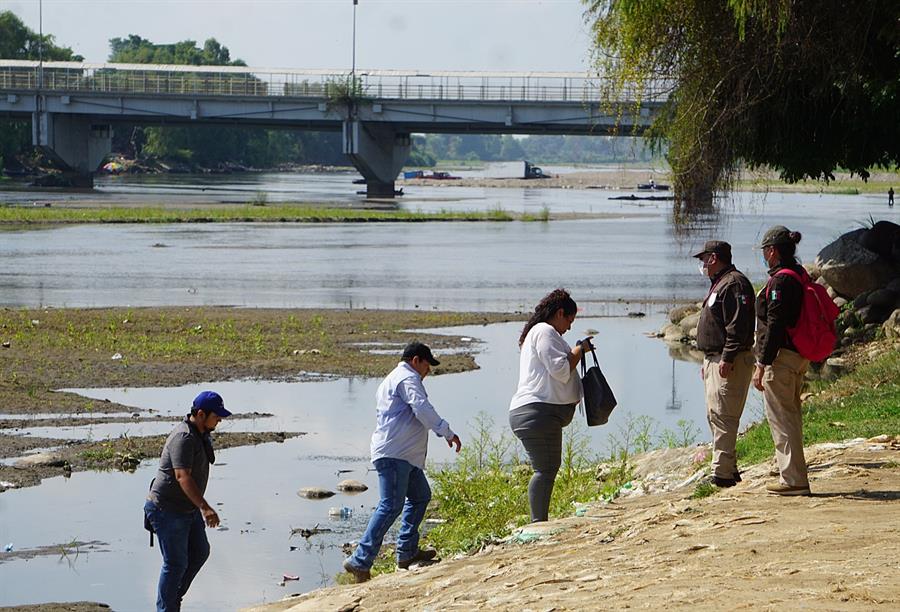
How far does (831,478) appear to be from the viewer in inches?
404

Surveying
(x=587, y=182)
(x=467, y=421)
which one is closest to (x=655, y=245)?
(x=467, y=421)

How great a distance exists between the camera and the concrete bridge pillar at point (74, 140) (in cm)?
9350

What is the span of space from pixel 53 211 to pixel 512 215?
2252 cm

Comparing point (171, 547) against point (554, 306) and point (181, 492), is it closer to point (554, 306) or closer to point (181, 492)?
point (181, 492)

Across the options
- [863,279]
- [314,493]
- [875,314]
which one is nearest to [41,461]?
[314,493]

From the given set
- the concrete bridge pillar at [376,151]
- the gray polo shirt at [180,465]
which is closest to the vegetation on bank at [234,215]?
the concrete bridge pillar at [376,151]

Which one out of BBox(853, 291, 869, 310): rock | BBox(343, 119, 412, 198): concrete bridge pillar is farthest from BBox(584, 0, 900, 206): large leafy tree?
BBox(343, 119, 412, 198): concrete bridge pillar

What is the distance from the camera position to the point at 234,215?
64.8 metres

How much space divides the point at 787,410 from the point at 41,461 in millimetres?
8111

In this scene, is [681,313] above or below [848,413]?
below

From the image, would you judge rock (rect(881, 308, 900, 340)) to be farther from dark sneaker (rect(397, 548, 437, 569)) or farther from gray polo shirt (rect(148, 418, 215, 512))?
gray polo shirt (rect(148, 418, 215, 512))

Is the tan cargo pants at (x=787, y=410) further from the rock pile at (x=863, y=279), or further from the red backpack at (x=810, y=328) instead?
the rock pile at (x=863, y=279)

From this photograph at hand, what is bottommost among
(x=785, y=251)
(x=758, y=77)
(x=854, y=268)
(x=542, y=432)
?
(x=542, y=432)

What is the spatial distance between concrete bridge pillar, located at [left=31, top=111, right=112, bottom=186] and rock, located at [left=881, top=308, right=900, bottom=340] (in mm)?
79812
